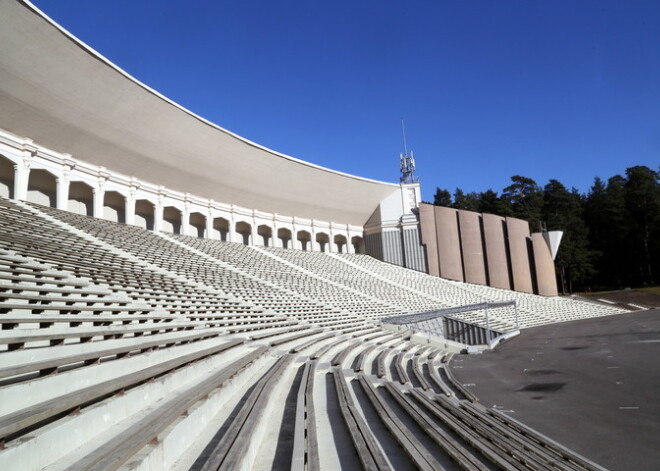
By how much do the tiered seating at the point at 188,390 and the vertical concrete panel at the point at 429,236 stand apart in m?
Result: 25.6

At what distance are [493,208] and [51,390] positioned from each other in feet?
218

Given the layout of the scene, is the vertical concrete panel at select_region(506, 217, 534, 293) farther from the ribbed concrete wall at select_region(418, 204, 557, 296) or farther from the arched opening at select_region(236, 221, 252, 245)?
the arched opening at select_region(236, 221, 252, 245)

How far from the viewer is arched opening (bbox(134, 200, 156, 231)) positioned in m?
26.9

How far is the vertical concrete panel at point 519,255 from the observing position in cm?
4006

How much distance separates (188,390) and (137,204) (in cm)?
2546

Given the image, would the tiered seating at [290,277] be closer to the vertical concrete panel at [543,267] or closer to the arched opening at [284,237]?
the arched opening at [284,237]

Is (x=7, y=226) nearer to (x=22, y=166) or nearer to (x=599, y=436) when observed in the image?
(x=22, y=166)

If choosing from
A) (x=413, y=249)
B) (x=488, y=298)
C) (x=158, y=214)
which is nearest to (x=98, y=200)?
(x=158, y=214)

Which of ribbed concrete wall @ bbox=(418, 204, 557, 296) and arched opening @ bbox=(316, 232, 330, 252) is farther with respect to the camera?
arched opening @ bbox=(316, 232, 330, 252)

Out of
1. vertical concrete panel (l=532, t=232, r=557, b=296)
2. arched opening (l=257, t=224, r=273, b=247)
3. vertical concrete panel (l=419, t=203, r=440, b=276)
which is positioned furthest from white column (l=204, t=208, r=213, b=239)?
vertical concrete panel (l=532, t=232, r=557, b=296)

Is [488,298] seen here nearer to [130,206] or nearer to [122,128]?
[130,206]

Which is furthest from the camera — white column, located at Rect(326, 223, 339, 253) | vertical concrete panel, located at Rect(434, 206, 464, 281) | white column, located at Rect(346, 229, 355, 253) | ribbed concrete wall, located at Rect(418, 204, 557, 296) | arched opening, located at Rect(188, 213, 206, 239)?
white column, located at Rect(346, 229, 355, 253)

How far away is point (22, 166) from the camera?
19188mm

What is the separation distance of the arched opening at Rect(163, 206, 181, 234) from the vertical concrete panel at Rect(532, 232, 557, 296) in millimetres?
34567
